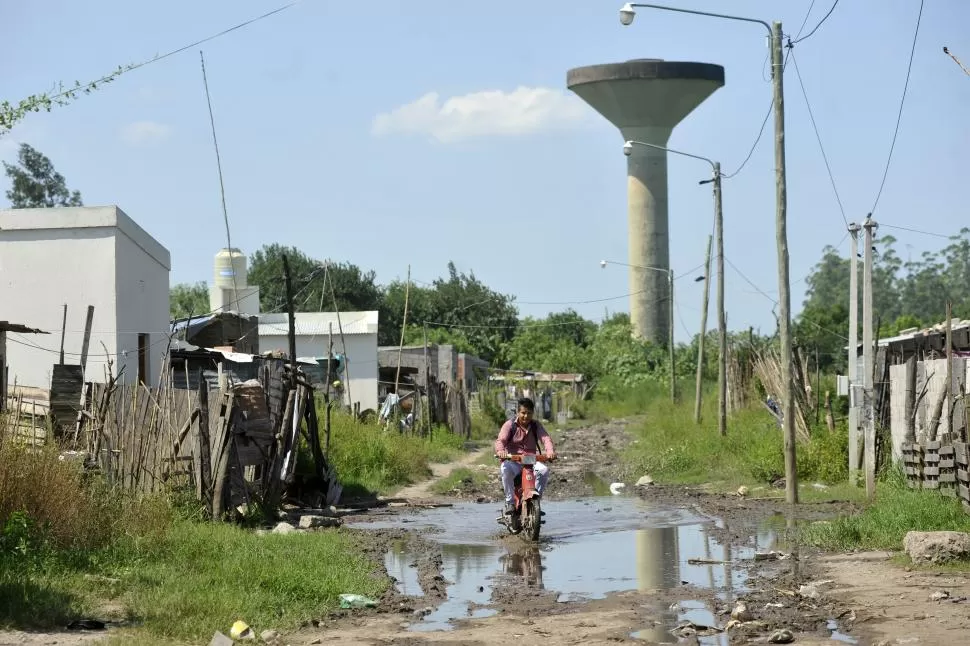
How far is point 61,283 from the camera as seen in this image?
75.8 ft

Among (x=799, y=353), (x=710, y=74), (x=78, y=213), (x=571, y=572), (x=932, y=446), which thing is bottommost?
(x=571, y=572)

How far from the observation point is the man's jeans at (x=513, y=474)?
14488mm

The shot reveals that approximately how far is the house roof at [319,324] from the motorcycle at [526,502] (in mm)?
27829

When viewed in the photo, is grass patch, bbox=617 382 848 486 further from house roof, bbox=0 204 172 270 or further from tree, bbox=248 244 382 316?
tree, bbox=248 244 382 316

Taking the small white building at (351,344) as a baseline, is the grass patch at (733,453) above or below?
below

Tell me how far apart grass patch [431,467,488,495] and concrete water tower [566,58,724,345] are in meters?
36.0

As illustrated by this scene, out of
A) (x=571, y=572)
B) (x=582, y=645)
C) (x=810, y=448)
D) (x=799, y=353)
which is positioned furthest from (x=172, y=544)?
(x=799, y=353)

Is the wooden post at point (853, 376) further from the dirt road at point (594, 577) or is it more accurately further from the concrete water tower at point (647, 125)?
the concrete water tower at point (647, 125)

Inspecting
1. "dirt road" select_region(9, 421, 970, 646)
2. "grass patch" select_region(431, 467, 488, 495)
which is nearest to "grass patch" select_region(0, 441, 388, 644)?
"dirt road" select_region(9, 421, 970, 646)

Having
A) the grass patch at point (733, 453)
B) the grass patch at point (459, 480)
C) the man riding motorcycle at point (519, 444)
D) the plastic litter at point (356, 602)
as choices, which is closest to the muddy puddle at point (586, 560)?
the plastic litter at point (356, 602)

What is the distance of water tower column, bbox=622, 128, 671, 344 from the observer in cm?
7056

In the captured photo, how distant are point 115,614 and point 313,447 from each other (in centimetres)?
1008

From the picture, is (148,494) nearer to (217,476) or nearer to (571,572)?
(217,476)

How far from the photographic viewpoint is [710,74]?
216 feet
